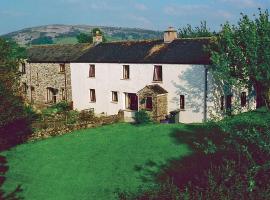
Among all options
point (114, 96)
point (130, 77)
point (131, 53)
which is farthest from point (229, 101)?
point (114, 96)

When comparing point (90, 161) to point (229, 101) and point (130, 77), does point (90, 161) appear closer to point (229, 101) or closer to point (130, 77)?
point (229, 101)

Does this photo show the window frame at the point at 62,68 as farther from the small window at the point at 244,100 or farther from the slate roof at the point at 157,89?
the small window at the point at 244,100

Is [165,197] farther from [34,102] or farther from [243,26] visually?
[34,102]

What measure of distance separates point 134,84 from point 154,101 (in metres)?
4.20

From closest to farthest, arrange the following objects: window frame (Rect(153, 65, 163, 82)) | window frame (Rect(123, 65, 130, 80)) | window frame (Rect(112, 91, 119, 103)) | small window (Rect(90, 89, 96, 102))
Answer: window frame (Rect(153, 65, 163, 82)) < window frame (Rect(123, 65, 130, 80)) < window frame (Rect(112, 91, 119, 103)) < small window (Rect(90, 89, 96, 102))

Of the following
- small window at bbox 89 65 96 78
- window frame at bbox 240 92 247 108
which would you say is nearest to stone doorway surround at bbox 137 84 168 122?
window frame at bbox 240 92 247 108

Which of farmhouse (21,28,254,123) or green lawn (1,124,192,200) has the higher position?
farmhouse (21,28,254,123)

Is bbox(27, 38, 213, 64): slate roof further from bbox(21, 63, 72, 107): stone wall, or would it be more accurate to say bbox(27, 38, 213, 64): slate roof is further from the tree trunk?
the tree trunk

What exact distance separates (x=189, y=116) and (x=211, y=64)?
509 cm

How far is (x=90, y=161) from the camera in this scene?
2286 centimetres

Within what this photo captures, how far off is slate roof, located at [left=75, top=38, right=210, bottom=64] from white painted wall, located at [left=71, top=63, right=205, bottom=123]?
1.80 ft

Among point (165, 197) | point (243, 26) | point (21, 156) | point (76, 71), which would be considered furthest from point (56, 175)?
point (76, 71)

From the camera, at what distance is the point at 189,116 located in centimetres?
3291

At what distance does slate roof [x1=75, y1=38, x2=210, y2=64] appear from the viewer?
1318 inches
